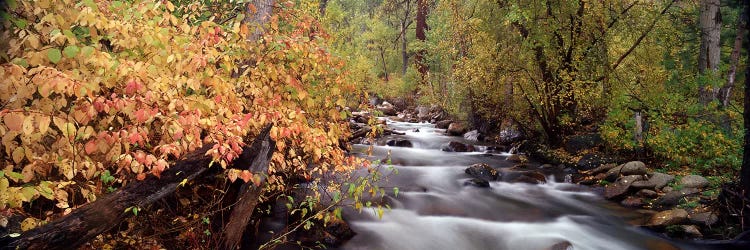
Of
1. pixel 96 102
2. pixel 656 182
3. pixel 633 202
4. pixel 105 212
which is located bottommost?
pixel 633 202

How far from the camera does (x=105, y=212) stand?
3553mm

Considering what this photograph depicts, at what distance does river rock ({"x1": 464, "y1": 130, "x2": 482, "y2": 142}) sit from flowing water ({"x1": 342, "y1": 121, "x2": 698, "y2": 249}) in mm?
6242

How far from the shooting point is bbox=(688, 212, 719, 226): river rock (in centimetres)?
802

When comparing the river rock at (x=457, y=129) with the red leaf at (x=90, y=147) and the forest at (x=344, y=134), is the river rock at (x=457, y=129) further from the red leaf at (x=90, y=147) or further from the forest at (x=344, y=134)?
the red leaf at (x=90, y=147)

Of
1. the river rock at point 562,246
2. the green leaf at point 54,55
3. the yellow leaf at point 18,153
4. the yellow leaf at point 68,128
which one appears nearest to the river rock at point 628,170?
the river rock at point 562,246

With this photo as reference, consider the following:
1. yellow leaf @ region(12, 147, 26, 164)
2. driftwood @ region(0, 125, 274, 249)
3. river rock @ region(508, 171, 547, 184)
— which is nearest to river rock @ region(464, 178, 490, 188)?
river rock @ region(508, 171, 547, 184)

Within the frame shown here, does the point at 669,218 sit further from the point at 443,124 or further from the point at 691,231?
A: the point at 443,124

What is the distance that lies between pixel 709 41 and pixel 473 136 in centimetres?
958

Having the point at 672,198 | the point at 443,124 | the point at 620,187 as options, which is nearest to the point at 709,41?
the point at 620,187

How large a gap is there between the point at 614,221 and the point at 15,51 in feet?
34.7

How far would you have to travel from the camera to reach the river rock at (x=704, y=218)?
8.02 m

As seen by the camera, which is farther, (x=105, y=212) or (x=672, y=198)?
(x=672, y=198)

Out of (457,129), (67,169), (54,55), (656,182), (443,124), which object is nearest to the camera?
(54,55)

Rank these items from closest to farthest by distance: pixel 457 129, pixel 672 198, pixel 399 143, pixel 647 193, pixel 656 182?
pixel 672 198, pixel 647 193, pixel 656 182, pixel 399 143, pixel 457 129
